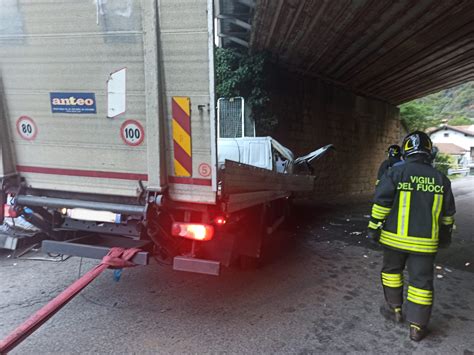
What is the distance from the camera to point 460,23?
8.90 m

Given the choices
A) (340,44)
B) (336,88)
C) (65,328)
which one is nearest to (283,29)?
(340,44)

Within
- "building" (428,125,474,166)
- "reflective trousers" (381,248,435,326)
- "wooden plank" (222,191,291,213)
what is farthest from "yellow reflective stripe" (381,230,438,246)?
"building" (428,125,474,166)

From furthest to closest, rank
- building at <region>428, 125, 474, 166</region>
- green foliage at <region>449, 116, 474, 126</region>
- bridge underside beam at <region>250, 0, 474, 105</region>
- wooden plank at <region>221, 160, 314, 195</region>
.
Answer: green foliage at <region>449, 116, 474, 126</region> → building at <region>428, 125, 474, 166</region> → bridge underside beam at <region>250, 0, 474, 105</region> → wooden plank at <region>221, 160, 314, 195</region>

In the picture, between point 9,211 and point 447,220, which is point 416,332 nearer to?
point 447,220

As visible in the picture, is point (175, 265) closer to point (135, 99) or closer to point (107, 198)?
point (107, 198)

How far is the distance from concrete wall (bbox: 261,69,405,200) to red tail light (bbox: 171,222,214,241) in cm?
876

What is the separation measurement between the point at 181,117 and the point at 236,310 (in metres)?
2.10

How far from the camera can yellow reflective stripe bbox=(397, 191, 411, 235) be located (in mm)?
3187

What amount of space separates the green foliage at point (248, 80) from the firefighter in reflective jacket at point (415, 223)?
26.1ft

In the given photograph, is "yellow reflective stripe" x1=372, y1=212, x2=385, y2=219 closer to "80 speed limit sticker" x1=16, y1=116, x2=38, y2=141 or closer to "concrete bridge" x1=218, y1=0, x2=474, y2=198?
"80 speed limit sticker" x1=16, y1=116, x2=38, y2=141

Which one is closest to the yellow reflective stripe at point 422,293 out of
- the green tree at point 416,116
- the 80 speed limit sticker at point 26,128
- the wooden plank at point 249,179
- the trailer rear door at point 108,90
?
the wooden plank at point 249,179

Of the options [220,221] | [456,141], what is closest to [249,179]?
[220,221]

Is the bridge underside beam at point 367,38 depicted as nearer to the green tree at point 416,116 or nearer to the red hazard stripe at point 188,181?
the red hazard stripe at point 188,181

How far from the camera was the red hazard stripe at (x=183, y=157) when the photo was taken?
2.85m
